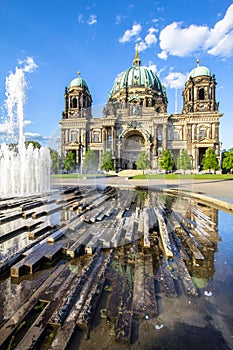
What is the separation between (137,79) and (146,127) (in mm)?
20246

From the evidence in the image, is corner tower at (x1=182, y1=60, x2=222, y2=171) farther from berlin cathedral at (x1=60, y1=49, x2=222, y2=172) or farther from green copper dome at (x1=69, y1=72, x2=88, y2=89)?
green copper dome at (x1=69, y1=72, x2=88, y2=89)

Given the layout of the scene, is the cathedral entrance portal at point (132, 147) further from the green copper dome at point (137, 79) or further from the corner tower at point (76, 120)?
the green copper dome at point (137, 79)

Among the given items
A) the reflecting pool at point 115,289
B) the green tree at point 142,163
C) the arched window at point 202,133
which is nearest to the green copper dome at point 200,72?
the arched window at point 202,133

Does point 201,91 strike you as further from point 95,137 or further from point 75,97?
point 75,97

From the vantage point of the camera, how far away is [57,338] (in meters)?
2.01

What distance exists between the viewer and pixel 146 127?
188ft

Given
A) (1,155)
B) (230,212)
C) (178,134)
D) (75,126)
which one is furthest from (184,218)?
(178,134)

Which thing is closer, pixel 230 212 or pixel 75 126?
pixel 230 212

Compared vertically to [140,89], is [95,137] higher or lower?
lower

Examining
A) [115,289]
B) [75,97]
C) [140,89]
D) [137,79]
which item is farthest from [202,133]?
[115,289]

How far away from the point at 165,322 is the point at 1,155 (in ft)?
51.8

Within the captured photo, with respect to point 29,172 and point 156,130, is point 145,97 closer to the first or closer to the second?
point 156,130

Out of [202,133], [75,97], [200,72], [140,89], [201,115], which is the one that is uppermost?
[200,72]

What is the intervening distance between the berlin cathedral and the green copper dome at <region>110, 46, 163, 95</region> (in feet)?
26.1
